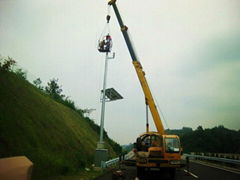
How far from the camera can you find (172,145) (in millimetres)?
12727

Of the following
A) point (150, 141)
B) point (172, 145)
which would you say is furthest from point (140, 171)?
point (172, 145)

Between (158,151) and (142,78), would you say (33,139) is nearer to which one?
(158,151)

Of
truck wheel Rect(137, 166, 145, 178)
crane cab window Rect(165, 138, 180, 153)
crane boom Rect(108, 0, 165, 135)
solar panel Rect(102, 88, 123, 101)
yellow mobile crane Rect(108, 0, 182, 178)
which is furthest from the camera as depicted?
solar panel Rect(102, 88, 123, 101)

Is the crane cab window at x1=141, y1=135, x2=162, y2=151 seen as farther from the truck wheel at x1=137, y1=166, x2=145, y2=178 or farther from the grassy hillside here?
the grassy hillside

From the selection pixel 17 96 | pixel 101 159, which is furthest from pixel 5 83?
pixel 101 159

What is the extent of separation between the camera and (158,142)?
13148mm

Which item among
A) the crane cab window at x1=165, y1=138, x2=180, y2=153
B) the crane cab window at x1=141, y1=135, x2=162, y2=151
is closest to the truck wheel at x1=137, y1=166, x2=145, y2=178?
the crane cab window at x1=141, y1=135, x2=162, y2=151

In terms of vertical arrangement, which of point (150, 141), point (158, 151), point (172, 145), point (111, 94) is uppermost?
point (111, 94)

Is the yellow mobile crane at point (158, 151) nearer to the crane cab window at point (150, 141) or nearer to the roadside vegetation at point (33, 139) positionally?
the crane cab window at point (150, 141)

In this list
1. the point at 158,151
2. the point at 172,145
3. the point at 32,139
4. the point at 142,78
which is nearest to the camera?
the point at 158,151

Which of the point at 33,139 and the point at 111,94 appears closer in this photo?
the point at 33,139

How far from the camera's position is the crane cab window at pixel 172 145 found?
12477mm

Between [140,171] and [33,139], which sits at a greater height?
[33,139]

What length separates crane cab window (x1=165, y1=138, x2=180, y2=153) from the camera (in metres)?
12.5
